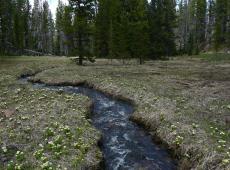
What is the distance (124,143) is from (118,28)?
42854mm

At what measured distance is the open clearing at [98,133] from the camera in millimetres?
14953

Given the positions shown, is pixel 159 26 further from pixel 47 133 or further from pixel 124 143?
pixel 47 133

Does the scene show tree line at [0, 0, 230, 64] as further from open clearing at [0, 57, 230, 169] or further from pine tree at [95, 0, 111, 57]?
open clearing at [0, 57, 230, 169]

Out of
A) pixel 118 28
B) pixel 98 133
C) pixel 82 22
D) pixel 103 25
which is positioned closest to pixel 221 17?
pixel 103 25

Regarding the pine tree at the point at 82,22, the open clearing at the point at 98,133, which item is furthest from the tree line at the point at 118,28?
the open clearing at the point at 98,133

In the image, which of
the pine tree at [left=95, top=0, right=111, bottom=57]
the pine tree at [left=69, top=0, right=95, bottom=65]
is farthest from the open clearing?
the pine tree at [left=95, top=0, right=111, bottom=57]

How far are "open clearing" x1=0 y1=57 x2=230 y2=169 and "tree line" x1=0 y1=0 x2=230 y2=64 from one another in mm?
23014

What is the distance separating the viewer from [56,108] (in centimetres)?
2333

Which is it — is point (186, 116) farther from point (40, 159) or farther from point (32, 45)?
point (32, 45)

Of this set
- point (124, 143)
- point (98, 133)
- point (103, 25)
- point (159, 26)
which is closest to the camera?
point (124, 143)

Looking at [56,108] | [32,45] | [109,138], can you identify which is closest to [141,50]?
[56,108]

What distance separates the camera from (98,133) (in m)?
19.0

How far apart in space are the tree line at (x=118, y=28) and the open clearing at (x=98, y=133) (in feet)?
75.5

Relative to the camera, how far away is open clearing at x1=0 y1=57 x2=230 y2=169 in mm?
14953
